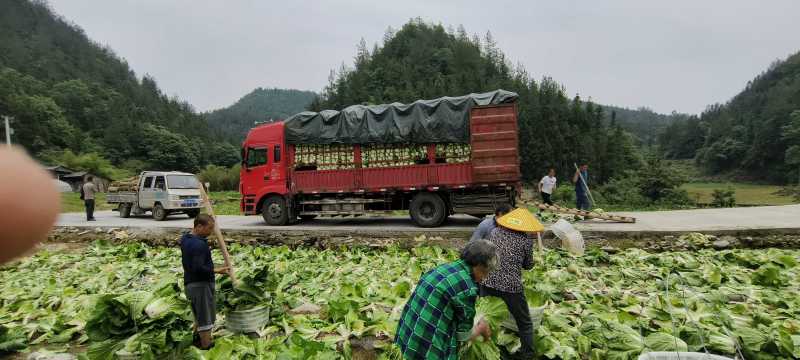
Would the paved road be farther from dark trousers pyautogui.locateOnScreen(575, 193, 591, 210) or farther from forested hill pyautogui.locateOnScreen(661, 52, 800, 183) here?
forested hill pyautogui.locateOnScreen(661, 52, 800, 183)

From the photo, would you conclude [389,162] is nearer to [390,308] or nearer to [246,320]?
[390,308]

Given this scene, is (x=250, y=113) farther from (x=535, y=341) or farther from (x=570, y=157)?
(x=535, y=341)

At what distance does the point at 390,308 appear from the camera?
5984 mm

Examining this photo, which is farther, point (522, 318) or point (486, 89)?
point (486, 89)

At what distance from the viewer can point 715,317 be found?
492 centimetres

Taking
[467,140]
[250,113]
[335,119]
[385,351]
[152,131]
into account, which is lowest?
[385,351]

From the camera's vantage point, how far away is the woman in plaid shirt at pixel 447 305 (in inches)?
139

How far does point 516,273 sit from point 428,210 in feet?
26.2

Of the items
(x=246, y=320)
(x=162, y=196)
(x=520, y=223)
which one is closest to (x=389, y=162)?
(x=246, y=320)

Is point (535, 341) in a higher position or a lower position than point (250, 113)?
lower

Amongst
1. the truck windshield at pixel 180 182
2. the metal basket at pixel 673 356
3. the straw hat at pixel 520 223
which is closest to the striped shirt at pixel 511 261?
the straw hat at pixel 520 223

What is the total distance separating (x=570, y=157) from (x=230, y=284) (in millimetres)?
47497

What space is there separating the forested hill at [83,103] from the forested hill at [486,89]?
2865 centimetres

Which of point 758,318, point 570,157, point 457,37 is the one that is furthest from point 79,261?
point 457,37
